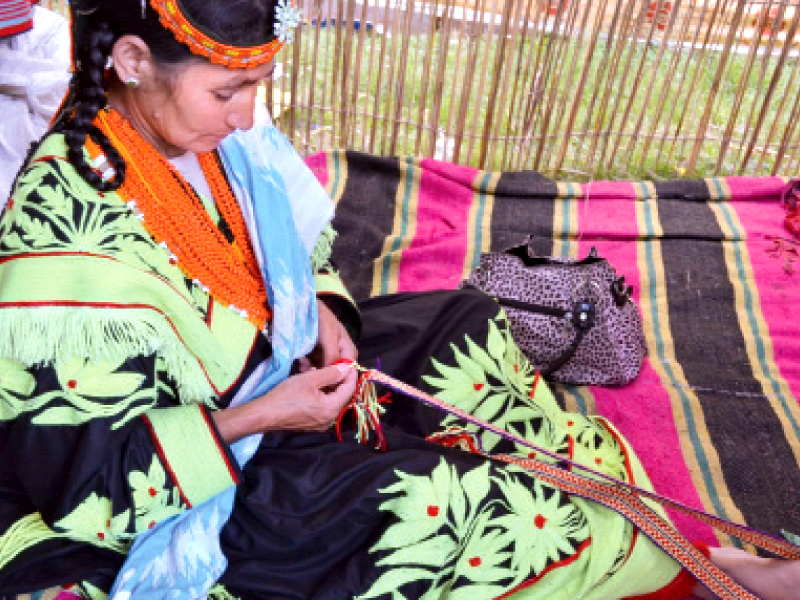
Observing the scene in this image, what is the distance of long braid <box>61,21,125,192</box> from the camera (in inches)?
53.4

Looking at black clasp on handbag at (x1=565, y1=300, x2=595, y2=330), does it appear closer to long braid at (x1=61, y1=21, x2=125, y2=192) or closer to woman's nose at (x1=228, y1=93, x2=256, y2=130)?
woman's nose at (x1=228, y1=93, x2=256, y2=130)

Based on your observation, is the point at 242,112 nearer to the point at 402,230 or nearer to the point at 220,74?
the point at 220,74

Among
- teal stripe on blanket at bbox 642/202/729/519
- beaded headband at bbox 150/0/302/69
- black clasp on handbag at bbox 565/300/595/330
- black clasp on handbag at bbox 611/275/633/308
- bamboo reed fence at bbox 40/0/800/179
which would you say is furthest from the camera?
bamboo reed fence at bbox 40/0/800/179

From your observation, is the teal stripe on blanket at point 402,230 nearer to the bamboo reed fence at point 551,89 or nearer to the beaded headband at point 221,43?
the bamboo reed fence at point 551,89

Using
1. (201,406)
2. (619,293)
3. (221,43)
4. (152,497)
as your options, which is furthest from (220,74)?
(619,293)

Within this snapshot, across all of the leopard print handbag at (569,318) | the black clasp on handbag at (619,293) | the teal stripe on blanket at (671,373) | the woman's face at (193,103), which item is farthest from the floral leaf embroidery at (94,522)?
the black clasp on handbag at (619,293)

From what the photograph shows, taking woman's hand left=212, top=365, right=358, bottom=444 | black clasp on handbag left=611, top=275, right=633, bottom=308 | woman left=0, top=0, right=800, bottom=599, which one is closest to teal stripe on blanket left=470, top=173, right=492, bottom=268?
black clasp on handbag left=611, top=275, right=633, bottom=308

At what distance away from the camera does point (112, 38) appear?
1354 millimetres

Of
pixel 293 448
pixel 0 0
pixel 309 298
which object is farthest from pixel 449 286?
pixel 0 0

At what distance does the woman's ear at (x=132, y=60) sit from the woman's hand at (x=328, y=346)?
0.67 m

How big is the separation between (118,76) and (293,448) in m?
0.75

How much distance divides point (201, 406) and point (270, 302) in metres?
0.29

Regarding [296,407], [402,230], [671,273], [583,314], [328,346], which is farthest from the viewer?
[402,230]

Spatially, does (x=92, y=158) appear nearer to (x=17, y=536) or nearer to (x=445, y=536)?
(x=17, y=536)
